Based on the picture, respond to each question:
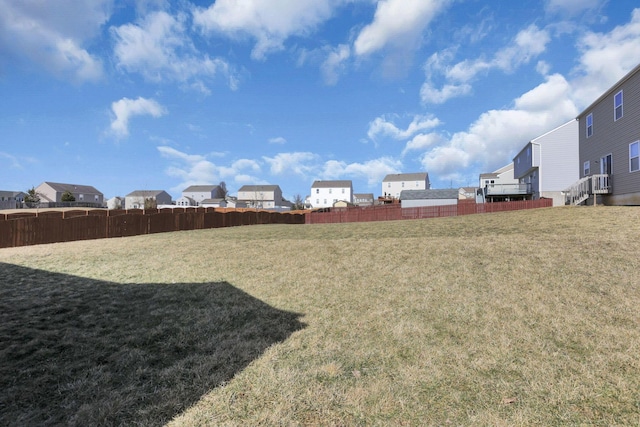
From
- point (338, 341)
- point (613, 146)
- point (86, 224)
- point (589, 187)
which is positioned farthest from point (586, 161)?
point (86, 224)

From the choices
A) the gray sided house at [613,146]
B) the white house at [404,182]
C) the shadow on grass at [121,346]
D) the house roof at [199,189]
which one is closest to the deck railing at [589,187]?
the gray sided house at [613,146]

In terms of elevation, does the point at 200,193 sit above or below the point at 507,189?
above

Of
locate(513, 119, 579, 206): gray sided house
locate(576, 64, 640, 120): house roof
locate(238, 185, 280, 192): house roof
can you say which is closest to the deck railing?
locate(576, 64, 640, 120): house roof

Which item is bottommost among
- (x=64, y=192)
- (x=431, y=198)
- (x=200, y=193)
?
(x=431, y=198)

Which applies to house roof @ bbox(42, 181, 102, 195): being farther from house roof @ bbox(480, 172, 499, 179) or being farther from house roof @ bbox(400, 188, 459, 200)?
house roof @ bbox(480, 172, 499, 179)

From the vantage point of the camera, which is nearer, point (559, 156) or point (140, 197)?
point (559, 156)

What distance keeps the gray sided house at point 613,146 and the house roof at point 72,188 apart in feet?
315

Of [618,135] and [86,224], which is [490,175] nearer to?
[618,135]

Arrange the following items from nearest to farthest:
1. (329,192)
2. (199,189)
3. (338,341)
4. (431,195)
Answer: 1. (338,341)
2. (431,195)
3. (329,192)
4. (199,189)

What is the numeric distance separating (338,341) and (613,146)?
2260 cm

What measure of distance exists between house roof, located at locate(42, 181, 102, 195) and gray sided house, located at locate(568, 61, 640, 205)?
3784 inches

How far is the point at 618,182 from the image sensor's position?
1741 cm

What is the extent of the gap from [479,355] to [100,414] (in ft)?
13.7

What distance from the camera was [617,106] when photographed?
1736 centimetres
